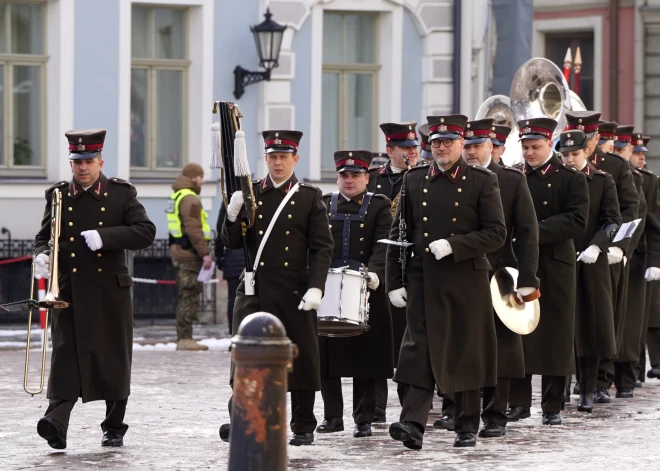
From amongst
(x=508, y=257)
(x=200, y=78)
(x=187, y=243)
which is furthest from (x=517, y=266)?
(x=200, y=78)

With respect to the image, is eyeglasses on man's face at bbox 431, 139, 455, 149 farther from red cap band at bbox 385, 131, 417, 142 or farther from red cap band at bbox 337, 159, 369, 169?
red cap band at bbox 385, 131, 417, 142

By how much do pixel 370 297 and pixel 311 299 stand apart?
1.16 meters

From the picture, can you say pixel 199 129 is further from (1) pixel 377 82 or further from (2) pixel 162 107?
(1) pixel 377 82

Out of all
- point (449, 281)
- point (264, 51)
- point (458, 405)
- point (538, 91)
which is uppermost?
point (264, 51)

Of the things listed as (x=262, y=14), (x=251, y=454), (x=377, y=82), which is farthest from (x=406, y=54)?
(x=251, y=454)

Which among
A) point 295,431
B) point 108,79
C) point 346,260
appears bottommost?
point 295,431

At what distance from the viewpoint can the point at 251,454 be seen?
7574mm

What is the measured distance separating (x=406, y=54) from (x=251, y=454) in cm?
1569

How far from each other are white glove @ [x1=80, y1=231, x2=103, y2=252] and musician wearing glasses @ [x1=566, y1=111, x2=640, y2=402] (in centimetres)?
417

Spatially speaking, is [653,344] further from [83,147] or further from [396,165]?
[83,147]

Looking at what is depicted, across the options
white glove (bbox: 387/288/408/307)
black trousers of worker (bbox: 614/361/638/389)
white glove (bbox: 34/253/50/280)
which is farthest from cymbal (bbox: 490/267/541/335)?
black trousers of worker (bbox: 614/361/638/389)

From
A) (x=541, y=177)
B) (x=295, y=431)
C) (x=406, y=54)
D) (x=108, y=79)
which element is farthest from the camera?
(x=406, y=54)

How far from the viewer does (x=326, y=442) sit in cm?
1140

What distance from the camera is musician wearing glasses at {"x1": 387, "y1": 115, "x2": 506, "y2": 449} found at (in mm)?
11031
